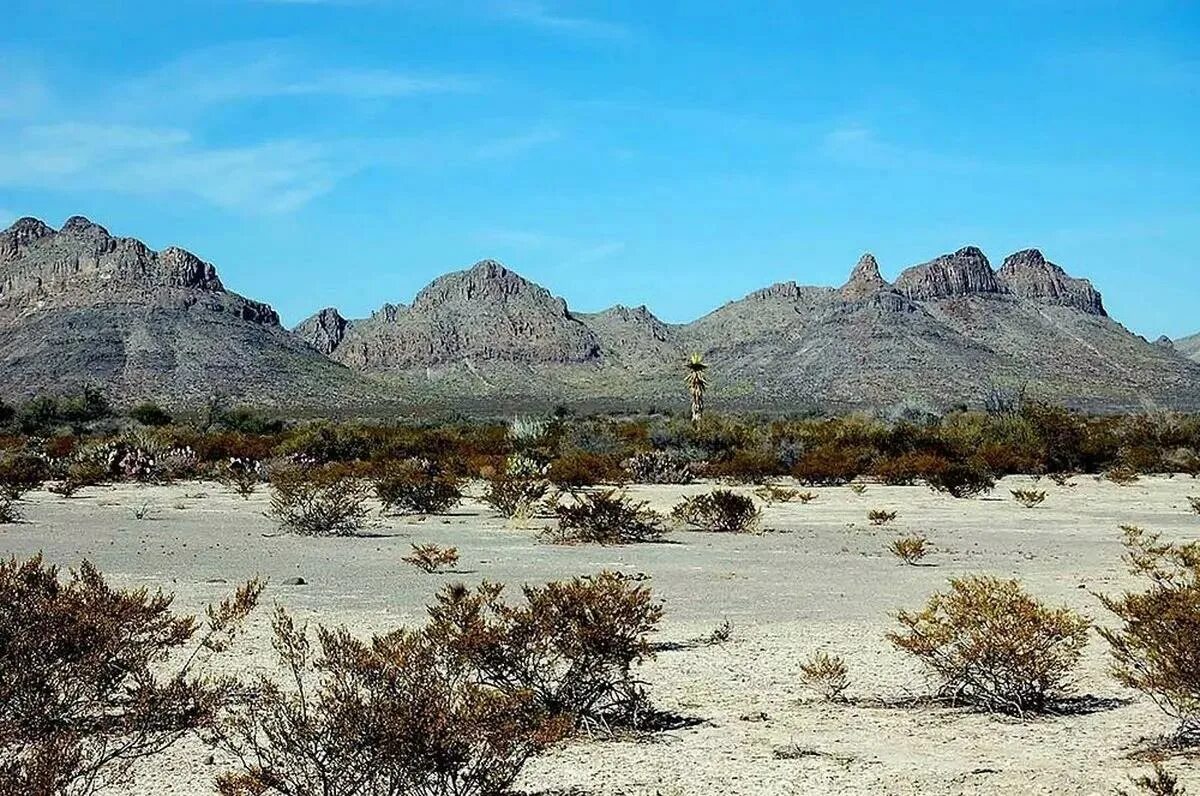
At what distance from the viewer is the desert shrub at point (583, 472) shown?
1329 inches

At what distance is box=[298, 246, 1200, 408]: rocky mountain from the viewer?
4358 inches

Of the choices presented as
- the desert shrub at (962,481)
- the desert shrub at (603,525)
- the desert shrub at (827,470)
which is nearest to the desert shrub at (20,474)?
the desert shrub at (603,525)

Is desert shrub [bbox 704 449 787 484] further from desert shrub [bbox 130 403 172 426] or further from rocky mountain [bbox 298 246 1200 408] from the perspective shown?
rocky mountain [bbox 298 246 1200 408]

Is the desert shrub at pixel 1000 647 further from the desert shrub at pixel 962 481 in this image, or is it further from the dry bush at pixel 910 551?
the desert shrub at pixel 962 481

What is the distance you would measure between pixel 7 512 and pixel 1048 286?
13708 cm

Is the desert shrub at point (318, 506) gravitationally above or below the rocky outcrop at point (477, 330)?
below

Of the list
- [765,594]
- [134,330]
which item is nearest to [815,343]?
[134,330]

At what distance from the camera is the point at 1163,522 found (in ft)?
85.3

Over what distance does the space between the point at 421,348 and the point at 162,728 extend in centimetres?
15279

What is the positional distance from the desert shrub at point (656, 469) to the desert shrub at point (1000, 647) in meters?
28.5

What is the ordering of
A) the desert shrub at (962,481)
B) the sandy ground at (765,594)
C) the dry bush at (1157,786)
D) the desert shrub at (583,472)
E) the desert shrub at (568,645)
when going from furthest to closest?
the desert shrub at (583,472) → the desert shrub at (962,481) → the desert shrub at (568,645) → the sandy ground at (765,594) → the dry bush at (1157,786)

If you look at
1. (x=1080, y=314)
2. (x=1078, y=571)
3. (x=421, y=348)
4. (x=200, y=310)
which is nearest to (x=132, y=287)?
(x=200, y=310)

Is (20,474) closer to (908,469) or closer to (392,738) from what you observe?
(908,469)

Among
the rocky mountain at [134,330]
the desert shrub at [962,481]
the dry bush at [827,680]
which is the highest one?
the rocky mountain at [134,330]
